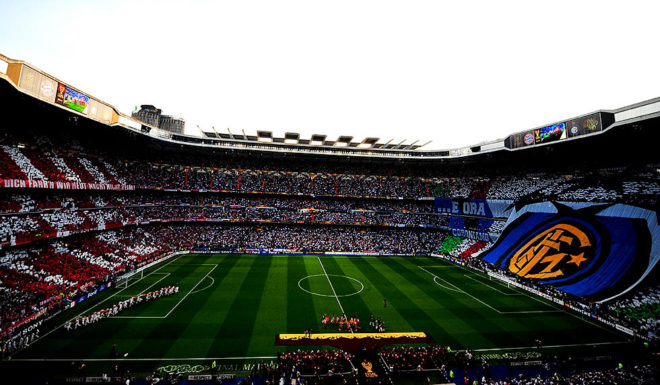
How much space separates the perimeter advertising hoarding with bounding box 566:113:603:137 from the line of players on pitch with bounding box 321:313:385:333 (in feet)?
110

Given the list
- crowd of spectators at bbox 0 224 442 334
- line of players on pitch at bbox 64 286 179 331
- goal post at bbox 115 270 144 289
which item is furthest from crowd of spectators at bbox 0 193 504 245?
line of players on pitch at bbox 64 286 179 331

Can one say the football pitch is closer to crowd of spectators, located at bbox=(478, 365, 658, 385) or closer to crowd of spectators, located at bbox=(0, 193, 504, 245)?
crowd of spectators, located at bbox=(478, 365, 658, 385)

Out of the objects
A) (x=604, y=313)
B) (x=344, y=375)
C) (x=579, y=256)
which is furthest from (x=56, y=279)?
(x=579, y=256)

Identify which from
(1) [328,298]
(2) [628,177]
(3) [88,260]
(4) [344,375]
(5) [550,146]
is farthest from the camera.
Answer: (5) [550,146]

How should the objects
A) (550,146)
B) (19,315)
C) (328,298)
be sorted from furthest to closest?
(550,146) → (328,298) → (19,315)

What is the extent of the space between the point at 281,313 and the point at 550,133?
40.5 m

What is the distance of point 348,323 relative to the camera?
21.3 m

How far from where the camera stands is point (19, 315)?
1938 centimetres

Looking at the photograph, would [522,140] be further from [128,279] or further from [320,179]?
[128,279]

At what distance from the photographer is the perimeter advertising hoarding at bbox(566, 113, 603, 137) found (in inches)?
1279

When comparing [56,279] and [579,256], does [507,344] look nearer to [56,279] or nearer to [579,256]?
[579,256]

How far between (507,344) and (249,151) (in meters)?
48.3

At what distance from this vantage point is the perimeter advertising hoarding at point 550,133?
36.4 m

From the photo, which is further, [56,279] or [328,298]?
[328,298]
